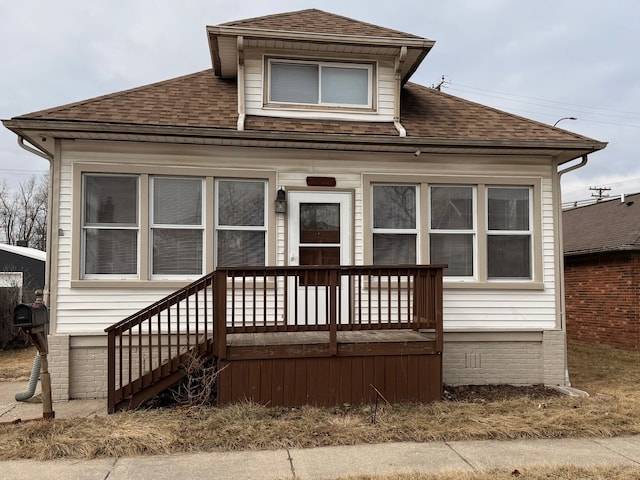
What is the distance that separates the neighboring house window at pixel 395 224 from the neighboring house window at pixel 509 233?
115cm

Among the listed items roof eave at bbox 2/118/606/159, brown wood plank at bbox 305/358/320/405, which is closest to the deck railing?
brown wood plank at bbox 305/358/320/405

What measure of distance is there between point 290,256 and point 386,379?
223 centimetres

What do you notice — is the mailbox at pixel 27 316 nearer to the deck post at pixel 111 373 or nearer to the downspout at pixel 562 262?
the deck post at pixel 111 373

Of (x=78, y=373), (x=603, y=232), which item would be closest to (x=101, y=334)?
(x=78, y=373)

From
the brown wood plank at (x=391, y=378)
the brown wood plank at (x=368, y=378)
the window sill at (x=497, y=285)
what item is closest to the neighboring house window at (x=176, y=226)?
the brown wood plank at (x=368, y=378)

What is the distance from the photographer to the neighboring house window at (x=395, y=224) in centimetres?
789

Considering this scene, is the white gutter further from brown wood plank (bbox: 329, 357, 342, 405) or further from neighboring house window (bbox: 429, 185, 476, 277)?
neighboring house window (bbox: 429, 185, 476, 277)

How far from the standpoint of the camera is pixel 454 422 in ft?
18.6

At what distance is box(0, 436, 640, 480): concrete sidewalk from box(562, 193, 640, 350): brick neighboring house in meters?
8.11

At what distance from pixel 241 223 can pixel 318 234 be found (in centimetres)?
111

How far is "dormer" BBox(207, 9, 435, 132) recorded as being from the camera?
7988 mm

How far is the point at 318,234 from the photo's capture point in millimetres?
7770

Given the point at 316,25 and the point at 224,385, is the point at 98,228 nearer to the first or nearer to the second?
the point at 224,385

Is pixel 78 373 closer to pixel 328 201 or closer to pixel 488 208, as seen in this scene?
pixel 328 201
